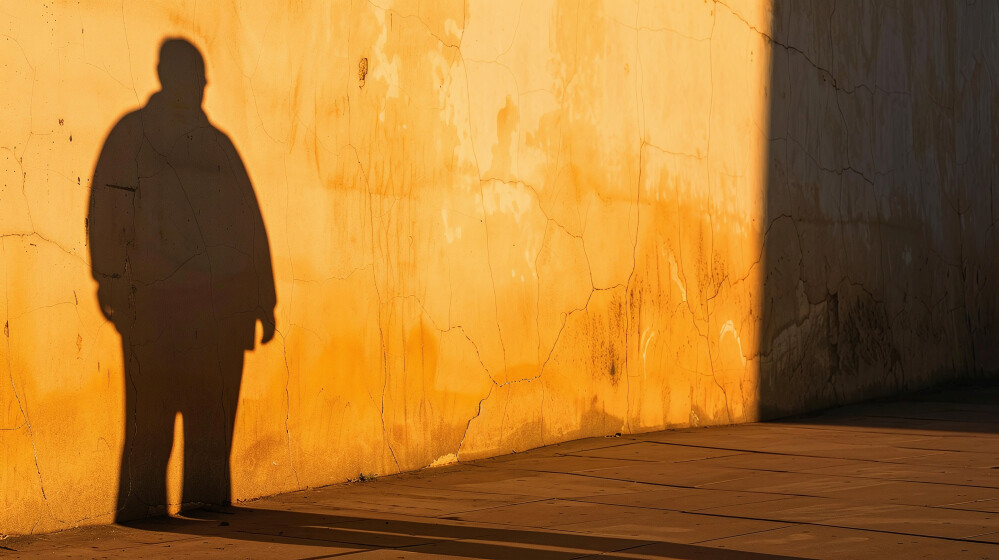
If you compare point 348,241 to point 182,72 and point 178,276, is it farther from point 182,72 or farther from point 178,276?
point 182,72

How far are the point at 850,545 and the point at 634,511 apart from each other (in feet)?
2.80

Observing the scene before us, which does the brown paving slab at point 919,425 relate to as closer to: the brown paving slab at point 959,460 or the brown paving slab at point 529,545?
the brown paving slab at point 959,460

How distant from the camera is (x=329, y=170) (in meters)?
4.59

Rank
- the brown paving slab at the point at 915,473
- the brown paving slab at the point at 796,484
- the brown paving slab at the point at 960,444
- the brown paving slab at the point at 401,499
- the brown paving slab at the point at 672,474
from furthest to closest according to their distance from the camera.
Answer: the brown paving slab at the point at 960,444
the brown paving slab at the point at 672,474
the brown paving slab at the point at 915,473
the brown paving slab at the point at 796,484
the brown paving slab at the point at 401,499

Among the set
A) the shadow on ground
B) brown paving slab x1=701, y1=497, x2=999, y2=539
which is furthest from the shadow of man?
brown paving slab x1=701, y1=497, x2=999, y2=539

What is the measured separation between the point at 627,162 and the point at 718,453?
5.29 ft

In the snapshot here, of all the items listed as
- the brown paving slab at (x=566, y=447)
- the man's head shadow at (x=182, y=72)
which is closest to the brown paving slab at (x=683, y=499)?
the brown paving slab at (x=566, y=447)

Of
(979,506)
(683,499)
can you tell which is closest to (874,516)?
(979,506)

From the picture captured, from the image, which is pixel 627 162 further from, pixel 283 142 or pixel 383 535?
pixel 383 535

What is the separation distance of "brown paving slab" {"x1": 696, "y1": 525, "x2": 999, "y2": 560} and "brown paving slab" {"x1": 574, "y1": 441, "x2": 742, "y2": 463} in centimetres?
173

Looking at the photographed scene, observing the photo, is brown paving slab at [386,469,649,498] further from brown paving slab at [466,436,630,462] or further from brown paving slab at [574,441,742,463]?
brown paving slab at [574,441,742,463]

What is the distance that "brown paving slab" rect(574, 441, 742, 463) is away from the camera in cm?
540

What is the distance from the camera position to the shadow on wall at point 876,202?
7.51 m

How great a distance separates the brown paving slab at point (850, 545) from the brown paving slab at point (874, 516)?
0.40ft
